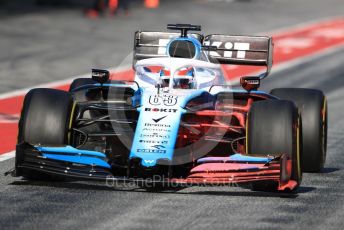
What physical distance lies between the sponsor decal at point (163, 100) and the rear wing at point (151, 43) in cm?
238

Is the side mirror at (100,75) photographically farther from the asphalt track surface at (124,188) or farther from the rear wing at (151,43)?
the rear wing at (151,43)

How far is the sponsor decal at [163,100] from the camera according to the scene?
10672 millimetres

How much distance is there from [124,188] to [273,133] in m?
1.57

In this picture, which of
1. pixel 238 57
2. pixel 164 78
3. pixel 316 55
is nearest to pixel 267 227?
pixel 164 78

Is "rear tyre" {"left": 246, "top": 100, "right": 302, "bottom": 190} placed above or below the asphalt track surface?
above

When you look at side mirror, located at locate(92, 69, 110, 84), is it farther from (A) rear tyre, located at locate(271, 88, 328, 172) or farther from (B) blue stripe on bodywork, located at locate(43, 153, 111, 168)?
(A) rear tyre, located at locate(271, 88, 328, 172)

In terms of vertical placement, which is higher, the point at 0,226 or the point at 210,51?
the point at 210,51

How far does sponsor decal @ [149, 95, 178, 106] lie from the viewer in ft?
35.0

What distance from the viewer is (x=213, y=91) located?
38.4ft

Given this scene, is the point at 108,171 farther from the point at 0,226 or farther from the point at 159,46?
the point at 159,46

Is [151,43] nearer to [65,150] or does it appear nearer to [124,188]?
[124,188]

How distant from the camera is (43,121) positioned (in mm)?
10547

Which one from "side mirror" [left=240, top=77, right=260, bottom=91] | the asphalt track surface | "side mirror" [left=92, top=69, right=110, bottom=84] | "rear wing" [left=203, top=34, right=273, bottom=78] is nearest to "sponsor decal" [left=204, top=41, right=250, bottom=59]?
"rear wing" [left=203, top=34, right=273, bottom=78]

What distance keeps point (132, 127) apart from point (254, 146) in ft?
4.39
